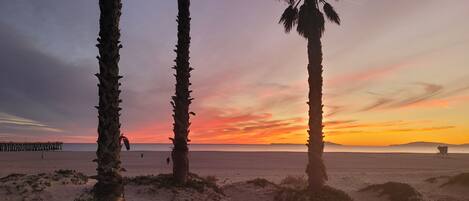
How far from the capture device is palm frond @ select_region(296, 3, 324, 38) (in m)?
20.8

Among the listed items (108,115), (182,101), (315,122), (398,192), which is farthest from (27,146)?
(108,115)

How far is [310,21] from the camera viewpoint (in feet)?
68.4

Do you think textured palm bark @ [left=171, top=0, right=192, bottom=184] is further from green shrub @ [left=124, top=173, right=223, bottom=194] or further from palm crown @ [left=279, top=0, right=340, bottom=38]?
palm crown @ [left=279, top=0, right=340, bottom=38]

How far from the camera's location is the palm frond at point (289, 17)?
22.2 metres

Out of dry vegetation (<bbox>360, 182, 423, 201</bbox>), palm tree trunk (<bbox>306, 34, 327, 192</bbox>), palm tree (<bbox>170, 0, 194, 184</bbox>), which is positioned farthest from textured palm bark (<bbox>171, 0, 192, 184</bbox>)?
dry vegetation (<bbox>360, 182, 423, 201</bbox>)

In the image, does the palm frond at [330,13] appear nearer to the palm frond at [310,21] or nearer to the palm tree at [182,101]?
the palm frond at [310,21]

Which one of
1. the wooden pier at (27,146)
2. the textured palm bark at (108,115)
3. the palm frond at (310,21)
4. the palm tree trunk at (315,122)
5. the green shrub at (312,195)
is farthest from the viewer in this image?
the wooden pier at (27,146)

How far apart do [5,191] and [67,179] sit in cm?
227

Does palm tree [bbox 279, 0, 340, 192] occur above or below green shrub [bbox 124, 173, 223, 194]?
above

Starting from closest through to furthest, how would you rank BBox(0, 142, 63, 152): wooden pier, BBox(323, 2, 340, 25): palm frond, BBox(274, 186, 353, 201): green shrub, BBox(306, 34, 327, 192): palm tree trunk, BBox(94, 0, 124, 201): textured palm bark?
BBox(94, 0, 124, 201): textured palm bark < BBox(274, 186, 353, 201): green shrub < BBox(306, 34, 327, 192): palm tree trunk < BBox(323, 2, 340, 25): palm frond < BBox(0, 142, 63, 152): wooden pier

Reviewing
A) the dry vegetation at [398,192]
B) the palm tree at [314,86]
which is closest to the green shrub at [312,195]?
the palm tree at [314,86]

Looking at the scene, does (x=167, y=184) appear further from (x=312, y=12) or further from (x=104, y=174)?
(x=312, y=12)

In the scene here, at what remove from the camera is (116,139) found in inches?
438

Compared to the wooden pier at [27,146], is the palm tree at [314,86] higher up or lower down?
higher up
